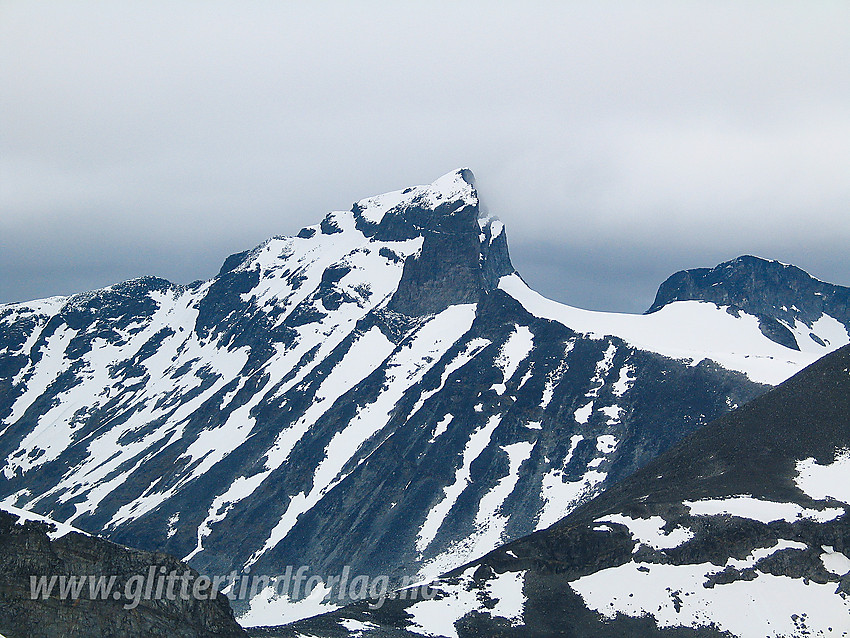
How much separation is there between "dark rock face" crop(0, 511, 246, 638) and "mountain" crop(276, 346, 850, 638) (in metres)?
18.6

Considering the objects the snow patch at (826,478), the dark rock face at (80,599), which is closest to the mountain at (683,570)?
the snow patch at (826,478)

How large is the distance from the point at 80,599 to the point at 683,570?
65592 mm

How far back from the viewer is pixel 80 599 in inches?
2876

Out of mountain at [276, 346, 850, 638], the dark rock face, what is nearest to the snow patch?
mountain at [276, 346, 850, 638]

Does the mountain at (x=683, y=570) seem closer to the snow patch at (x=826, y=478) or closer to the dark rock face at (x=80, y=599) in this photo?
the snow patch at (x=826, y=478)

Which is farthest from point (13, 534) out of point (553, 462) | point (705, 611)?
point (553, 462)

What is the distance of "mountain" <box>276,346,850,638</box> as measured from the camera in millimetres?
97438

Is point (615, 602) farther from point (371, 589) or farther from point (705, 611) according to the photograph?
point (371, 589)

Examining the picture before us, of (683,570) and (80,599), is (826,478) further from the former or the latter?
(80,599)

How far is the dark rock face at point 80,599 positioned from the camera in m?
70.8

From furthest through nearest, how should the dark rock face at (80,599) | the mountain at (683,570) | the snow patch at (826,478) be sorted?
the snow patch at (826,478) → the mountain at (683,570) → the dark rock face at (80,599)

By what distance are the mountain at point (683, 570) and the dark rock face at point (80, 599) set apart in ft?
61.1

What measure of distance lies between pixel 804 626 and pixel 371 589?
97738mm

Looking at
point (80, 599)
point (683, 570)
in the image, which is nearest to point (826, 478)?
point (683, 570)
